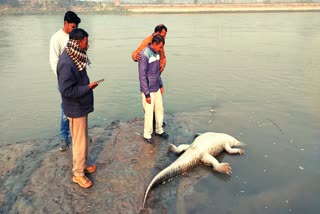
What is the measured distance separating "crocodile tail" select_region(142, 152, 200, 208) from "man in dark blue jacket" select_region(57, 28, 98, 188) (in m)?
1.23

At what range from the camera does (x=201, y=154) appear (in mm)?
6695

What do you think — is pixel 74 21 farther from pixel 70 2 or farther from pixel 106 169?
pixel 70 2

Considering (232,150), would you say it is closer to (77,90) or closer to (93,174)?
(93,174)

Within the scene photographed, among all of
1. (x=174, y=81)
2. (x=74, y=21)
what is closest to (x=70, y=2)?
(x=174, y=81)

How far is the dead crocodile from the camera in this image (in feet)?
19.5

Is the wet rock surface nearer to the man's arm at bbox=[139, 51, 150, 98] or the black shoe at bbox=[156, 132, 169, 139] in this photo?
the black shoe at bbox=[156, 132, 169, 139]

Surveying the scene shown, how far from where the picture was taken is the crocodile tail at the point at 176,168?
564 cm

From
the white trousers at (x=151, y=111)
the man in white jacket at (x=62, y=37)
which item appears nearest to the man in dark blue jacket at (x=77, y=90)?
the man in white jacket at (x=62, y=37)

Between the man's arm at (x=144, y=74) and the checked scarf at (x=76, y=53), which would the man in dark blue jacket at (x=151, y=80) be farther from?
the checked scarf at (x=76, y=53)

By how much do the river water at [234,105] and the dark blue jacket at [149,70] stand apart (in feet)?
8.10

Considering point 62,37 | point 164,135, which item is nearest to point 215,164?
point 164,135

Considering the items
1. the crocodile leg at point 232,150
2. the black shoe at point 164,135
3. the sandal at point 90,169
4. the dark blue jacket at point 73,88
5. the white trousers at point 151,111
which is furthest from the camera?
the black shoe at point 164,135

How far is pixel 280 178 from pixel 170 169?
2.38 metres

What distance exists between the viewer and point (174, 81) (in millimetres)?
14406
